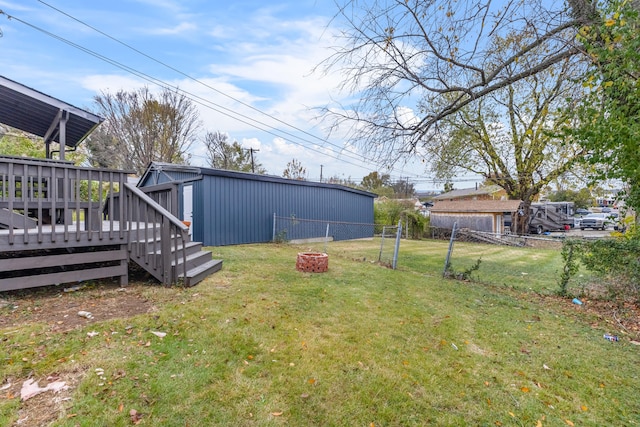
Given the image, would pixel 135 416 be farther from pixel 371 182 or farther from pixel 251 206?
pixel 371 182

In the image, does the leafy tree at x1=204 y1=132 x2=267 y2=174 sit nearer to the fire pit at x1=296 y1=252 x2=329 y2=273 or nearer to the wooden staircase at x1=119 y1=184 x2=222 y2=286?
the fire pit at x1=296 y1=252 x2=329 y2=273

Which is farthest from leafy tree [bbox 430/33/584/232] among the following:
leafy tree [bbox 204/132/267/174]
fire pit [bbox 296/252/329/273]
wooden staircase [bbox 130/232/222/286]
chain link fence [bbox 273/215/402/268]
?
leafy tree [bbox 204/132/267/174]

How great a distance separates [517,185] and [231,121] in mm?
16442

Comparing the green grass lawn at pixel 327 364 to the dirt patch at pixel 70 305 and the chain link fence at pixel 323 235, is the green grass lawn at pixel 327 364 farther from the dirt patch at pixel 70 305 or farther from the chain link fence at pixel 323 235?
the chain link fence at pixel 323 235

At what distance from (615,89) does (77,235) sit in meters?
6.68

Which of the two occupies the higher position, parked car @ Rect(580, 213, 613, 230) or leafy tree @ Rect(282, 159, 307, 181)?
leafy tree @ Rect(282, 159, 307, 181)

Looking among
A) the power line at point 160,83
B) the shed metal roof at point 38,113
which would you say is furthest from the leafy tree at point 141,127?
the shed metal roof at point 38,113

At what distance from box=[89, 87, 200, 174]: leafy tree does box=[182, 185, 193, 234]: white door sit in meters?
10.8

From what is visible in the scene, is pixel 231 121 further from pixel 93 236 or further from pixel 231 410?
pixel 231 410

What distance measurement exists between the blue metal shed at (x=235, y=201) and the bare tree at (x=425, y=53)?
605 cm

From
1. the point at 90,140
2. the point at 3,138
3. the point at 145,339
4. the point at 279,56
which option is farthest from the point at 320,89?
the point at 90,140

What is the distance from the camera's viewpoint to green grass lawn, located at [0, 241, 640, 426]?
196 cm

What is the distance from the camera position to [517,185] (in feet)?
53.1

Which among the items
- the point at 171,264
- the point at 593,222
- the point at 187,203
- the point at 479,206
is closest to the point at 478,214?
the point at 479,206
